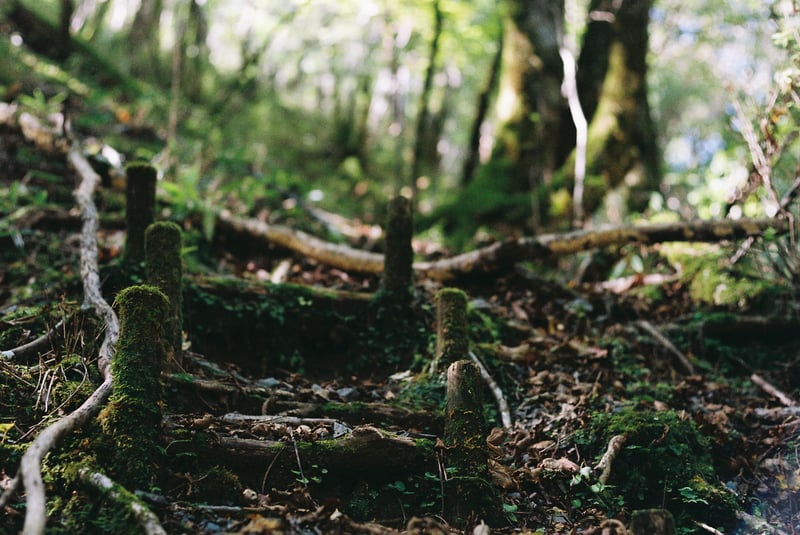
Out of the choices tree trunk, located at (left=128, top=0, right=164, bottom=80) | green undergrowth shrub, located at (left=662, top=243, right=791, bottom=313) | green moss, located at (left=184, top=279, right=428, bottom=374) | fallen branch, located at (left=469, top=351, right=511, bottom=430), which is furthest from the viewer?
tree trunk, located at (left=128, top=0, right=164, bottom=80)

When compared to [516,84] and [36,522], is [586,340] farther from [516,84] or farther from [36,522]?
[516,84]

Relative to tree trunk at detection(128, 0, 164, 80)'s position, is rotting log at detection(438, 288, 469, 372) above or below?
below

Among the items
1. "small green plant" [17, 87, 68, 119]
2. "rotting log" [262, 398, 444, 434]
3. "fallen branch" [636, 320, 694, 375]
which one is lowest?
"rotting log" [262, 398, 444, 434]

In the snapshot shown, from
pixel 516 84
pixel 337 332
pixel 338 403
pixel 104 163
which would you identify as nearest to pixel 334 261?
pixel 337 332

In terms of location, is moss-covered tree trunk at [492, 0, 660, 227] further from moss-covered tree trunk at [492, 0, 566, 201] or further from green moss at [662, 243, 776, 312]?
green moss at [662, 243, 776, 312]

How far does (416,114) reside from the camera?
14531mm

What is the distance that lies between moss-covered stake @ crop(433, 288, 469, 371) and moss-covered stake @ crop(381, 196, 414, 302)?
1.01 m

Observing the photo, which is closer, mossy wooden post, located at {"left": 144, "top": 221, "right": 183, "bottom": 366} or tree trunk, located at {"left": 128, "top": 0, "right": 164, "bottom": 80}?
mossy wooden post, located at {"left": 144, "top": 221, "right": 183, "bottom": 366}

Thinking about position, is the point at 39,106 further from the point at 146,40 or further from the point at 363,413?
the point at 146,40

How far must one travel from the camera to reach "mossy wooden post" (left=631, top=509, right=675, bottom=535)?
2721mm

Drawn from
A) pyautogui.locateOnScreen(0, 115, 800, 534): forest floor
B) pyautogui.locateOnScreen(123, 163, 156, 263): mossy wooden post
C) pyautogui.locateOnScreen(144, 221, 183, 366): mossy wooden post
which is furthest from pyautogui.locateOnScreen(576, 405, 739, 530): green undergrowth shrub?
pyautogui.locateOnScreen(123, 163, 156, 263): mossy wooden post

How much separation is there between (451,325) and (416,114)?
10790 mm

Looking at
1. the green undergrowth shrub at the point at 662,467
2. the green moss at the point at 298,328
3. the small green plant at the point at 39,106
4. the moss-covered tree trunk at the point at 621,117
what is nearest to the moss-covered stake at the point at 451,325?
the green moss at the point at 298,328

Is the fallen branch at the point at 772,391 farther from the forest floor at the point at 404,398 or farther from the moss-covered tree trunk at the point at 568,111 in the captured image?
the moss-covered tree trunk at the point at 568,111
